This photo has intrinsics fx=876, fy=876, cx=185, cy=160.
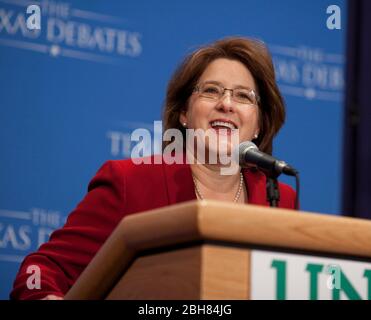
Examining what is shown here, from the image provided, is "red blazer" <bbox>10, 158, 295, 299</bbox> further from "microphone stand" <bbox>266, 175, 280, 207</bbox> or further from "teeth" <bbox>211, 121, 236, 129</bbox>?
"microphone stand" <bbox>266, 175, 280, 207</bbox>

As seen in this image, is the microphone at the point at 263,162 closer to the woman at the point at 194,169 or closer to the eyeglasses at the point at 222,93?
the woman at the point at 194,169

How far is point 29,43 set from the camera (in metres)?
2.66

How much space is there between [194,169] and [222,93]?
222mm

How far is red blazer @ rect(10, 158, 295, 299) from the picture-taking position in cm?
201

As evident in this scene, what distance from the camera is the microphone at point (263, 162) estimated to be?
5.88 feet

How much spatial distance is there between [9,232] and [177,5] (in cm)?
97

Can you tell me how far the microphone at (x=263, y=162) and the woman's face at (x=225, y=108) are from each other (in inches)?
18.3

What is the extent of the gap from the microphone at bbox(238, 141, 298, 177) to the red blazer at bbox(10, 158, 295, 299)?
1.14ft

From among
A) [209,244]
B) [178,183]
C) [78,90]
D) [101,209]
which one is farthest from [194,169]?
[209,244]

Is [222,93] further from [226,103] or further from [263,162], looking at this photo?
[263,162]

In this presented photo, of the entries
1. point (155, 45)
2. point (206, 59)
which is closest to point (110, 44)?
point (155, 45)

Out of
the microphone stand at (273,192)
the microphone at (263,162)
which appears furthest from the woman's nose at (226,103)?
the microphone stand at (273,192)

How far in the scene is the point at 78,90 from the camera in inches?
108

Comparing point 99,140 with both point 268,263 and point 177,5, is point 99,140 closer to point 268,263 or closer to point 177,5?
point 177,5
